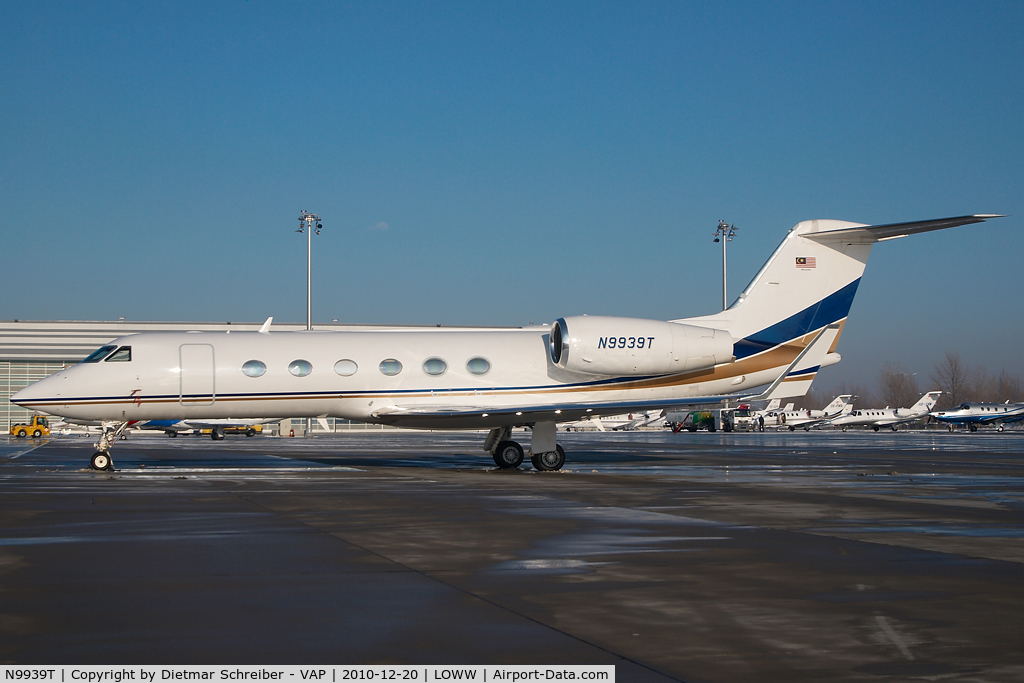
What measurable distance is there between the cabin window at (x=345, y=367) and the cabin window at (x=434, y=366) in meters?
1.62

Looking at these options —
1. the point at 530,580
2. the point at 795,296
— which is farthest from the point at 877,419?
the point at 530,580

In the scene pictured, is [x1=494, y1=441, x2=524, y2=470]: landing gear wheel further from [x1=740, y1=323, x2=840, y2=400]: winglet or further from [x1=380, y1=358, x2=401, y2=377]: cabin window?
[x1=740, y1=323, x2=840, y2=400]: winglet

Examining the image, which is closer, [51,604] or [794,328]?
[51,604]

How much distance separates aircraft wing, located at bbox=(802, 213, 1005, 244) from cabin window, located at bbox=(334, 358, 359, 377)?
11.8 meters

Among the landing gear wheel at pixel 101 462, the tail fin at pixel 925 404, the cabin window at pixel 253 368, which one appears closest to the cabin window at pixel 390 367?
→ the cabin window at pixel 253 368

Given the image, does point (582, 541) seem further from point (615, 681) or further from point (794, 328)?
point (794, 328)

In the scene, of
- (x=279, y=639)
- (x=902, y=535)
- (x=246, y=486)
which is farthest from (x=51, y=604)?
(x=246, y=486)

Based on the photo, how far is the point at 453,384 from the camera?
21.8m

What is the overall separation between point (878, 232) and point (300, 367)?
14341mm

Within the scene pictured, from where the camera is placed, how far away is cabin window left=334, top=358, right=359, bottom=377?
2144 cm

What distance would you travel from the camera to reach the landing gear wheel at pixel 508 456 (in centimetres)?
2247

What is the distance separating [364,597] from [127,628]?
5.10 ft
